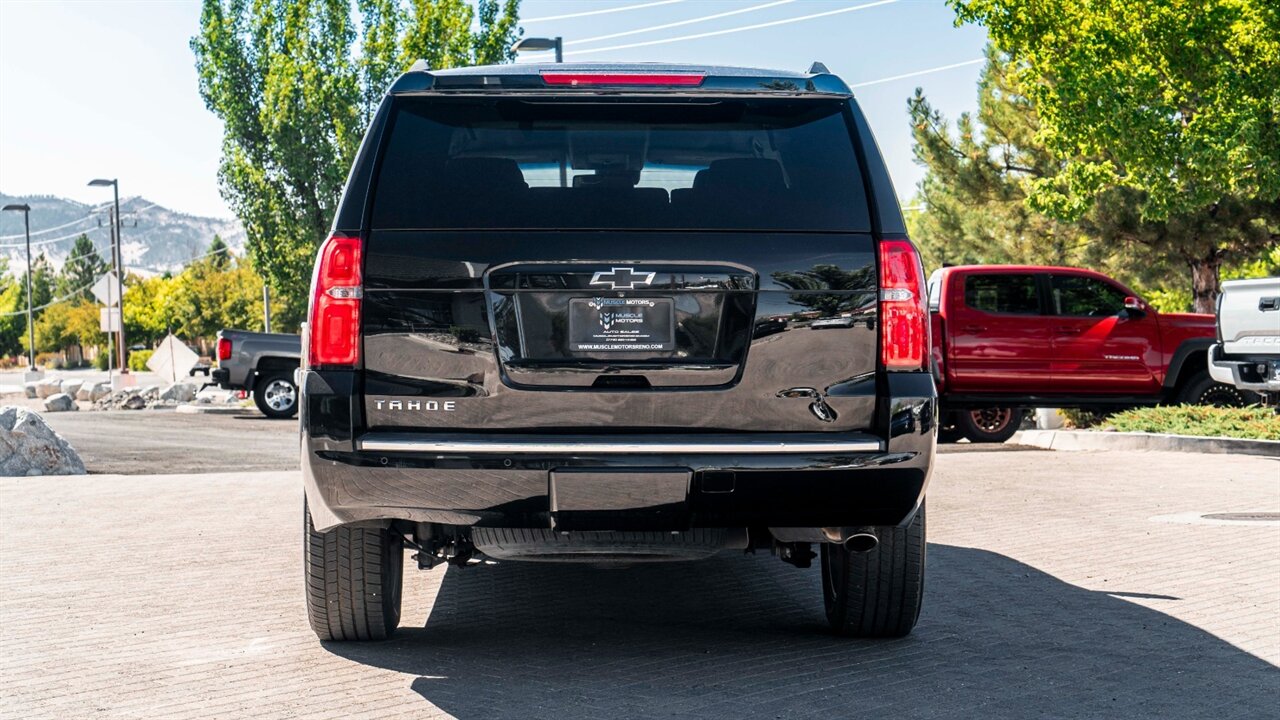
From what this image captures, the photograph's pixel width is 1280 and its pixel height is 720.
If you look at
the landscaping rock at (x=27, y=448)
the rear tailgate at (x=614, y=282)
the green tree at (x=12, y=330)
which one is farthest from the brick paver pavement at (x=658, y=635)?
the green tree at (x=12, y=330)

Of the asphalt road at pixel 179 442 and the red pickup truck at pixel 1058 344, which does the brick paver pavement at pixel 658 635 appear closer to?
the asphalt road at pixel 179 442

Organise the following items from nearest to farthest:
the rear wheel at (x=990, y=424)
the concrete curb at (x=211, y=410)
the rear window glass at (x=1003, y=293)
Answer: the rear window glass at (x=1003, y=293), the rear wheel at (x=990, y=424), the concrete curb at (x=211, y=410)

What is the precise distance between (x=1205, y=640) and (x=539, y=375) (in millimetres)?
3078

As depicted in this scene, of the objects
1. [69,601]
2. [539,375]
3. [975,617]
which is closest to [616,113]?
[539,375]

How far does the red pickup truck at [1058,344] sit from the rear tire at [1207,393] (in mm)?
12

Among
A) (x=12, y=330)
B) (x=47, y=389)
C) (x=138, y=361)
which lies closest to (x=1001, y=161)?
(x=47, y=389)

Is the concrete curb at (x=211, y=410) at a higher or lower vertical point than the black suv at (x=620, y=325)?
lower

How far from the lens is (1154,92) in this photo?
19.6 m

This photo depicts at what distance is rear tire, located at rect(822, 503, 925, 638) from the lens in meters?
5.48

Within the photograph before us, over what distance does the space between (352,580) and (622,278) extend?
5.53 ft

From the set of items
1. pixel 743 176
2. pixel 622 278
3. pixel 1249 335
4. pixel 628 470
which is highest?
pixel 743 176

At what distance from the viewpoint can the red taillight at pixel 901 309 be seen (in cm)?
483

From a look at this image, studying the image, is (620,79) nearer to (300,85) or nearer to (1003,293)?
(1003,293)

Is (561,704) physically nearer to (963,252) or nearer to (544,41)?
(544,41)
